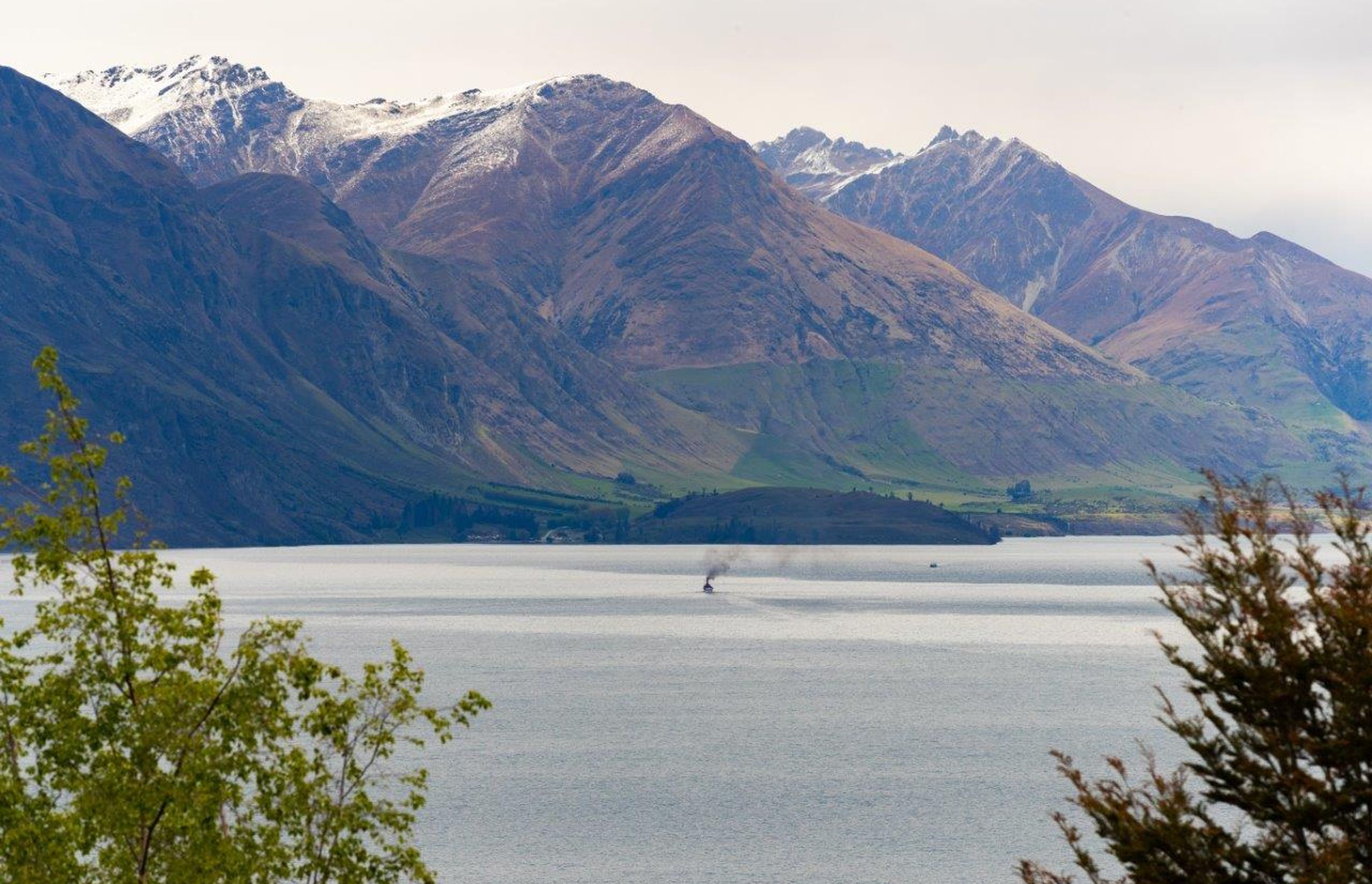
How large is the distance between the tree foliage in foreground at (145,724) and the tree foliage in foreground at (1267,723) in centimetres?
1575

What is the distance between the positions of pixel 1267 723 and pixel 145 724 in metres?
24.5

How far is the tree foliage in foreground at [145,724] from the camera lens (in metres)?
39.3

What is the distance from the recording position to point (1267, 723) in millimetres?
40531

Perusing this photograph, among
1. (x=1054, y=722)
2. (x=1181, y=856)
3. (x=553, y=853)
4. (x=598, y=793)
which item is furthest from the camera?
(x=1054, y=722)

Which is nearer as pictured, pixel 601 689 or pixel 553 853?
pixel 553 853

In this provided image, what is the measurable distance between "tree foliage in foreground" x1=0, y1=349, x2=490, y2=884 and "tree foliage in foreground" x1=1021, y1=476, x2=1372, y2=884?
15.8 meters

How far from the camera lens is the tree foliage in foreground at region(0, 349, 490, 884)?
39.3 meters

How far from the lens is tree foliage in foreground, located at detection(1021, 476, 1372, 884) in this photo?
129 feet

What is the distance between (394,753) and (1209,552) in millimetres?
114076

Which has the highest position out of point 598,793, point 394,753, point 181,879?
point 394,753

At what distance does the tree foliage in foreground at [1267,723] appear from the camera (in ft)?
129

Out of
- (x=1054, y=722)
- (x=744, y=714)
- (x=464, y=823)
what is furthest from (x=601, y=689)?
(x=464, y=823)

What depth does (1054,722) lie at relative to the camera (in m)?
177

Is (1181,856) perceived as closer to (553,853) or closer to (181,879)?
(181,879)
